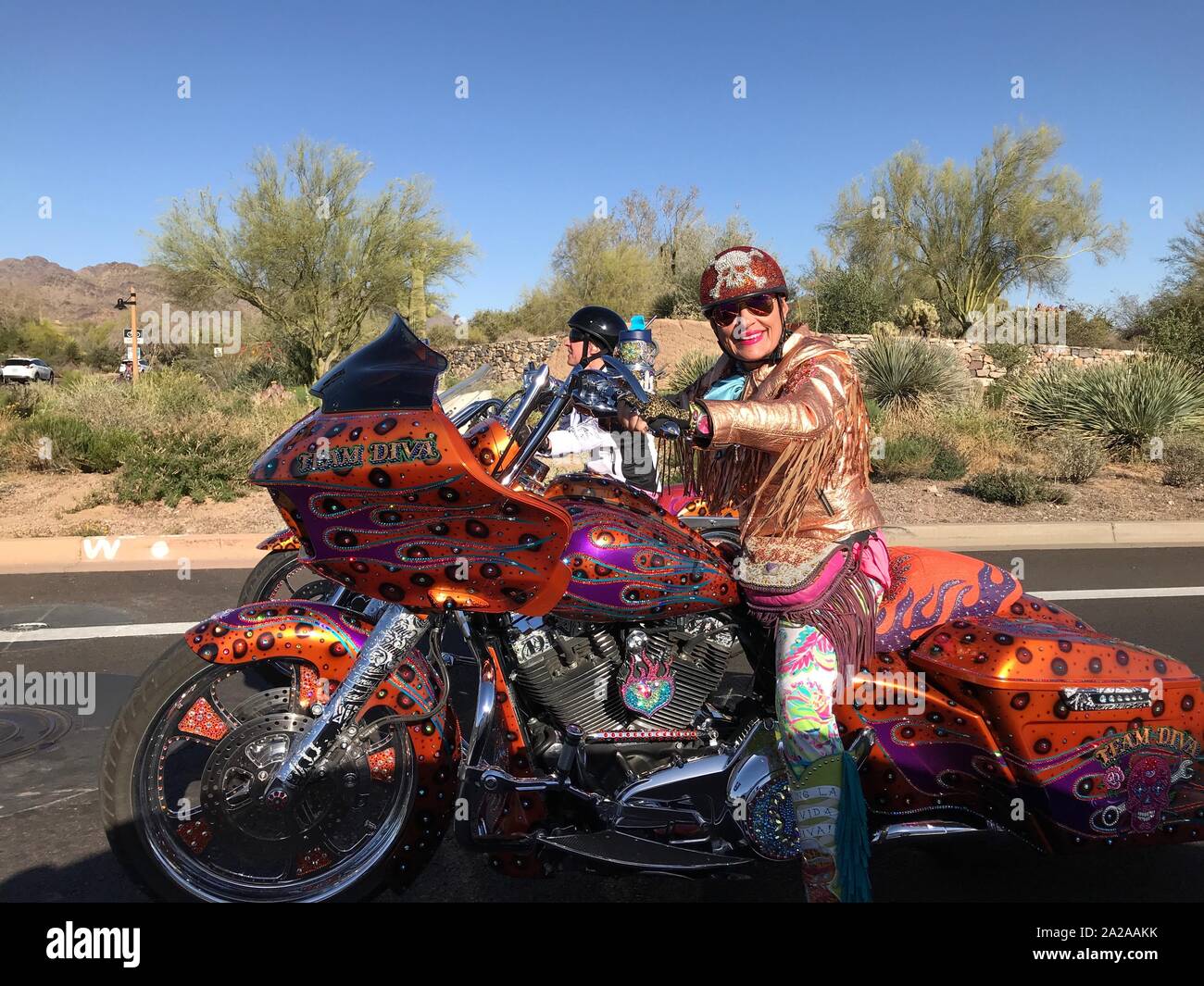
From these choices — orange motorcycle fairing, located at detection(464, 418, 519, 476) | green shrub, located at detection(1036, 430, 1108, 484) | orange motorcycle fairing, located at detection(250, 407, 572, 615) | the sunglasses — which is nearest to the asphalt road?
orange motorcycle fairing, located at detection(250, 407, 572, 615)

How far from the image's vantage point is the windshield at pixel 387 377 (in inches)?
85.0

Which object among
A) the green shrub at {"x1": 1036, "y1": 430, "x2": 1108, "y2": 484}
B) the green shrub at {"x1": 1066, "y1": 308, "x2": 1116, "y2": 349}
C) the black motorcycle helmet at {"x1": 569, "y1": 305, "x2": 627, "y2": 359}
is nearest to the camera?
the black motorcycle helmet at {"x1": 569, "y1": 305, "x2": 627, "y2": 359}

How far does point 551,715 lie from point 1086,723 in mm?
1495

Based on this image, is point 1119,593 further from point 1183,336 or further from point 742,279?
point 1183,336

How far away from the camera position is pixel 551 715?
8.14ft

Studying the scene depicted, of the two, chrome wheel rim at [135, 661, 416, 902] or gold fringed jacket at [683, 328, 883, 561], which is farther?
chrome wheel rim at [135, 661, 416, 902]

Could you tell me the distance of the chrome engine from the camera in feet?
8.01

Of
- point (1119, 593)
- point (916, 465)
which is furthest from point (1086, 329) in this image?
point (1119, 593)

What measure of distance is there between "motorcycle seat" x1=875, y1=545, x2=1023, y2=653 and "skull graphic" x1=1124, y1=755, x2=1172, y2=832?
21.8 inches

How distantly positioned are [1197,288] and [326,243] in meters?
24.0

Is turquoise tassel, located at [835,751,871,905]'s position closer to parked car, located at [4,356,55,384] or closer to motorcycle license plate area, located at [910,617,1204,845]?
motorcycle license plate area, located at [910,617,1204,845]

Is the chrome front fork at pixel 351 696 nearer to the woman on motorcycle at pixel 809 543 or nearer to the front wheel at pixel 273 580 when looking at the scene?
the woman on motorcycle at pixel 809 543
